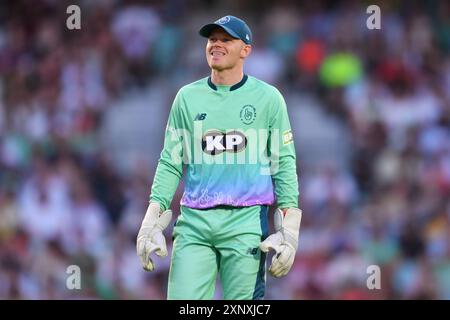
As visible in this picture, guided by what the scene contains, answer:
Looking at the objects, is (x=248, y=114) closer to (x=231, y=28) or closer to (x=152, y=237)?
(x=231, y=28)

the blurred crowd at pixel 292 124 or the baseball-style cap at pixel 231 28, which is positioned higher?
the baseball-style cap at pixel 231 28

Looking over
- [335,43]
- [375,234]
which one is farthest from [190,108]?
[335,43]

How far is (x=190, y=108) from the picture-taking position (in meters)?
5.83

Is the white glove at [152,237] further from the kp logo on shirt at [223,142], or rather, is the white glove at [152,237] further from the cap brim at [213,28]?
the cap brim at [213,28]

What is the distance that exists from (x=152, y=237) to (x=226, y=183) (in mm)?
483

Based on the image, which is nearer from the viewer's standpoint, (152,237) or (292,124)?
(152,237)

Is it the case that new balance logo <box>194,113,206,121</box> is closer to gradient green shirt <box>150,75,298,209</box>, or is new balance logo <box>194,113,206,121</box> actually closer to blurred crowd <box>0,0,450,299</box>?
gradient green shirt <box>150,75,298,209</box>

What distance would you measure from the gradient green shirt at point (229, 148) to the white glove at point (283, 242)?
2.9 inches

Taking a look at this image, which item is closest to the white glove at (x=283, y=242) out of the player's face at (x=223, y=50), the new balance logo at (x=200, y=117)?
the new balance logo at (x=200, y=117)

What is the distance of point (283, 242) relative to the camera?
18.7 feet

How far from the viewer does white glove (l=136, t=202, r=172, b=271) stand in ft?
18.5

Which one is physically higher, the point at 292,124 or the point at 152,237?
the point at 292,124

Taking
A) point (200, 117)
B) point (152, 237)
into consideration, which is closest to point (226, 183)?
point (200, 117)

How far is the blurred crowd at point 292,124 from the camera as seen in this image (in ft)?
33.8
